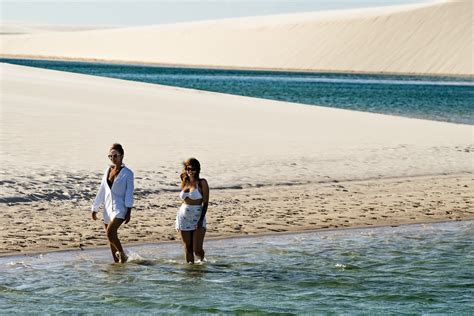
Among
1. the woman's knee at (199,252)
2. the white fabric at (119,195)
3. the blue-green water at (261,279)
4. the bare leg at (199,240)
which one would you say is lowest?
the blue-green water at (261,279)

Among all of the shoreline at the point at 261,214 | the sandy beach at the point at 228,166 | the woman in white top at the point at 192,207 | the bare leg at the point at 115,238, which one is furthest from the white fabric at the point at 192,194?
the sandy beach at the point at 228,166

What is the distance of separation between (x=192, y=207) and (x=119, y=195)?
0.69 metres

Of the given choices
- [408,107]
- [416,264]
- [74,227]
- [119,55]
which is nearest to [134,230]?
[74,227]

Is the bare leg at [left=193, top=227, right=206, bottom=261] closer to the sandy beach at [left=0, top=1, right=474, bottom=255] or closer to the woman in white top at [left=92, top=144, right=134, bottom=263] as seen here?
the woman in white top at [left=92, top=144, right=134, bottom=263]

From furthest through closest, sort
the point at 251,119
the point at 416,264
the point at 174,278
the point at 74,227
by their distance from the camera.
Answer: the point at 251,119 < the point at 74,227 < the point at 416,264 < the point at 174,278

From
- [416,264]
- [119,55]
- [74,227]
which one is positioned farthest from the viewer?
[119,55]

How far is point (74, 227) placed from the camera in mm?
12156

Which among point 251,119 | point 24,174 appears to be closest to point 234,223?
point 24,174

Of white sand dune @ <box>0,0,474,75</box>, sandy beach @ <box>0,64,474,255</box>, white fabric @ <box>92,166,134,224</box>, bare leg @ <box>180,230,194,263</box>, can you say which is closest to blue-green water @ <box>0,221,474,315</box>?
bare leg @ <box>180,230,194,263</box>

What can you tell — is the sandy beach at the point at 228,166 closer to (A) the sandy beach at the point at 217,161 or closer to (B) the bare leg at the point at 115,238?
(A) the sandy beach at the point at 217,161

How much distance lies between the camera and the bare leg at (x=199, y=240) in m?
9.95

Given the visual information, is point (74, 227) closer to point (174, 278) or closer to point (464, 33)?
point (174, 278)

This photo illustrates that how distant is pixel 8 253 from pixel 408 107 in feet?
114

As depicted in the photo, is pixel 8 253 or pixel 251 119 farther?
pixel 251 119
